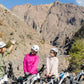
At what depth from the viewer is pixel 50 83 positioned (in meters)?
3.91

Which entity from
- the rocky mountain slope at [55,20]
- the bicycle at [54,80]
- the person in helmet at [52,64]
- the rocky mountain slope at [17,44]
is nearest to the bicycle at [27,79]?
the bicycle at [54,80]

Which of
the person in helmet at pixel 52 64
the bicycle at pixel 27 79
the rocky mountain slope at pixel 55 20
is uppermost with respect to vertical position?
the rocky mountain slope at pixel 55 20

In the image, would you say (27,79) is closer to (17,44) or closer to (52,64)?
(52,64)

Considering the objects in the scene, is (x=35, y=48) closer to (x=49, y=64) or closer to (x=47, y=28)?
(x=49, y=64)

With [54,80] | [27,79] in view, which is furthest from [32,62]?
[54,80]

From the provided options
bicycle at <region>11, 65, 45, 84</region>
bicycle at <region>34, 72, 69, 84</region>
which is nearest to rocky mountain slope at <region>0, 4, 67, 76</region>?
bicycle at <region>34, 72, 69, 84</region>

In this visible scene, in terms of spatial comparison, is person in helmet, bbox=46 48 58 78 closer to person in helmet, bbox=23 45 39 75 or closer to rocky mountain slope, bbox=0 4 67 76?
person in helmet, bbox=23 45 39 75

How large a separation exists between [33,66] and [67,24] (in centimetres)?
17867

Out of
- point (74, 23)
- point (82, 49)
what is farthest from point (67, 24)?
point (82, 49)

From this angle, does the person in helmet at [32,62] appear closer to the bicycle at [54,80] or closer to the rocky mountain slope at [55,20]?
the bicycle at [54,80]

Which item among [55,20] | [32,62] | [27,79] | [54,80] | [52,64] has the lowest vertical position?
[54,80]

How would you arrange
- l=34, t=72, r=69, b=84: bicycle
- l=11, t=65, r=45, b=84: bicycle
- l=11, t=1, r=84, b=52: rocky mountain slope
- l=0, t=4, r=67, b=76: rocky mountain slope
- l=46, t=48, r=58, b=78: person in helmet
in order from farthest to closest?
l=11, t=1, r=84, b=52: rocky mountain slope < l=0, t=4, r=67, b=76: rocky mountain slope < l=46, t=48, r=58, b=78: person in helmet < l=34, t=72, r=69, b=84: bicycle < l=11, t=65, r=45, b=84: bicycle

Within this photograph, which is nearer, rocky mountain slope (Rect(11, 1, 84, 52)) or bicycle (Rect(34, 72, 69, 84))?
bicycle (Rect(34, 72, 69, 84))

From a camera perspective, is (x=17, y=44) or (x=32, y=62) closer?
(x=32, y=62)
